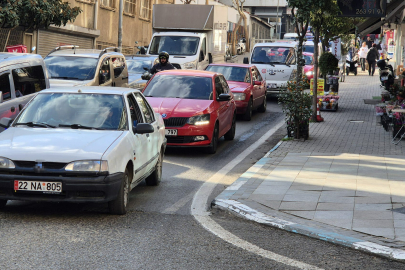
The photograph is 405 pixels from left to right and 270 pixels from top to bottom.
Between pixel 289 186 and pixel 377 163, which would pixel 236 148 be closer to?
pixel 377 163

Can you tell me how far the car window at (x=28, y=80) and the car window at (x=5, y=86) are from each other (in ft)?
0.70

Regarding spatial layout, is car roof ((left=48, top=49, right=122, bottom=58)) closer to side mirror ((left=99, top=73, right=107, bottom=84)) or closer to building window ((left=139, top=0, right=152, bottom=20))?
side mirror ((left=99, top=73, right=107, bottom=84))

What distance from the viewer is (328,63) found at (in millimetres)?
22281

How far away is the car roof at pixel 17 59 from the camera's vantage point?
1126cm

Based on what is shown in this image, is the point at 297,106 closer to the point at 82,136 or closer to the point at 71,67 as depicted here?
the point at 71,67

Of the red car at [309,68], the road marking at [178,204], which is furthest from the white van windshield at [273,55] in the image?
the road marking at [178,204]

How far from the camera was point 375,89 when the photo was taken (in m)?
32.0

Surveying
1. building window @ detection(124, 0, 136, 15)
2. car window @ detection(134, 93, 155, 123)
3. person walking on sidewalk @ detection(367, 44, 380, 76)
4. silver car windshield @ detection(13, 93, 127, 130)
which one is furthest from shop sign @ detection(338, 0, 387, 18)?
building window @ detection(124, 0, 136, 15)

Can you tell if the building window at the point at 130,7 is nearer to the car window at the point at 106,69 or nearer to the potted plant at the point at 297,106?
the car window at the point at 106,69

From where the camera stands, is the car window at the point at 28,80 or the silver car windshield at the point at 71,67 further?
the silver car windshield at the point at 71,67

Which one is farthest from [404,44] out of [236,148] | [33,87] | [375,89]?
A: [33,87]

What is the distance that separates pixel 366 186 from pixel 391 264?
11.8 ft

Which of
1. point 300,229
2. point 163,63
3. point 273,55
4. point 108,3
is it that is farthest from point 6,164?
point 108,3

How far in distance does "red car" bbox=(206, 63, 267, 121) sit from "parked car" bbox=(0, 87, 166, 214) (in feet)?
34.1
